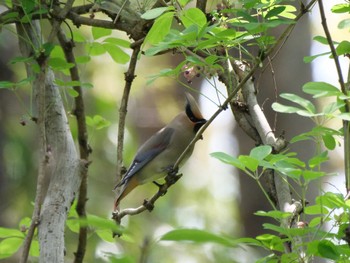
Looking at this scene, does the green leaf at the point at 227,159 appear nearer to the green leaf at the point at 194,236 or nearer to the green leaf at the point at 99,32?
the green leaf at the point at 194,236

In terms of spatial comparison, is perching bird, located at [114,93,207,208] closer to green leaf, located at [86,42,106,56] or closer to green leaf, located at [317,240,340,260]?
green leaf, located at [86,42,106,56]

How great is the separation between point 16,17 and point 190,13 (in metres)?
0.85

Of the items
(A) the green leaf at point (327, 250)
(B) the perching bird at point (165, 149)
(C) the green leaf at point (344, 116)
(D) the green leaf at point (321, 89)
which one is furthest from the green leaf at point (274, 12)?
(B) the perching bird at point (165, 149)

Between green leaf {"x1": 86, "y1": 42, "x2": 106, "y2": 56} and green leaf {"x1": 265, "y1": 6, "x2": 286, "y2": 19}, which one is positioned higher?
green leaf {"x1": 265, "y1": 6, "x2": 286, "y2": 19}

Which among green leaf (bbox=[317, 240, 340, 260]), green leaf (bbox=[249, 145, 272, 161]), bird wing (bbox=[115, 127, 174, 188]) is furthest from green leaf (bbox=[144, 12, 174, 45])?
bird wing (bbox=[115, 127, 174, 188])

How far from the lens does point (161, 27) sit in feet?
6.89

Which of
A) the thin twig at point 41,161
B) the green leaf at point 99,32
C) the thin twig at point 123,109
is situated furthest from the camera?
the green leaf at point 99,32

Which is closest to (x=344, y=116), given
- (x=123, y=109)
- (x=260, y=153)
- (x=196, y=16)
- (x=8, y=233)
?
(x=260, y=153)

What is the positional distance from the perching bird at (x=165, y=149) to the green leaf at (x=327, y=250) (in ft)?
4.56

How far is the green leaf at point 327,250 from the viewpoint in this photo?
181 cm

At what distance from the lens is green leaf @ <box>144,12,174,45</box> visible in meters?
2.06

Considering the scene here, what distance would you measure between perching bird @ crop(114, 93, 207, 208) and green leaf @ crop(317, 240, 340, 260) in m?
1.39

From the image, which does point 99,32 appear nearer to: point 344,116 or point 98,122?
point 98,122

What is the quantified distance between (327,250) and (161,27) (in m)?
0.73
